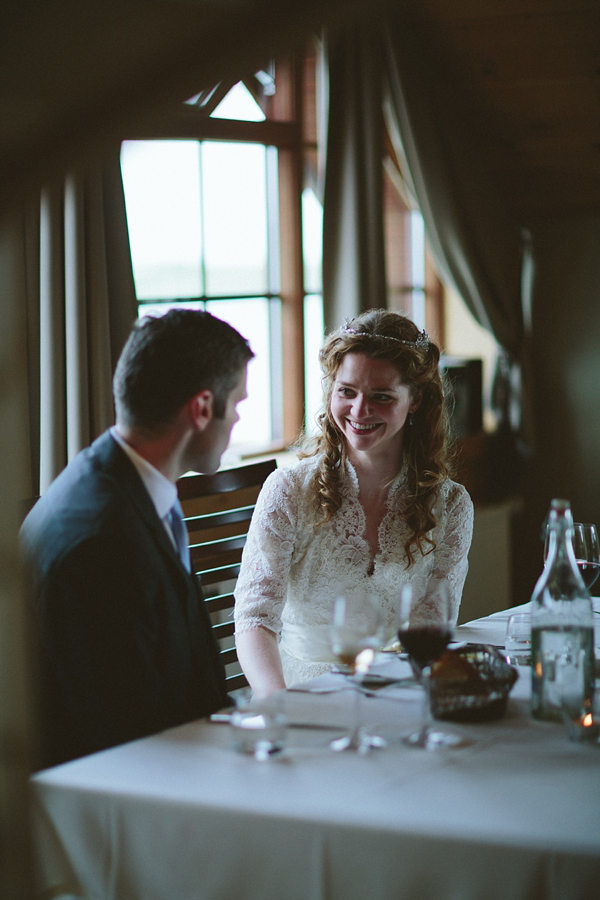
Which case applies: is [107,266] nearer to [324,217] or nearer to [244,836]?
[324,217]

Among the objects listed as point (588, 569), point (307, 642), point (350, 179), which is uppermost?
point (350, 179)

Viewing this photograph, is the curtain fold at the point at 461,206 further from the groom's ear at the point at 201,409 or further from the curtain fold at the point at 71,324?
the groom's ear at the point at 201,409

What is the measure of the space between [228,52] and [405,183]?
11.9ft

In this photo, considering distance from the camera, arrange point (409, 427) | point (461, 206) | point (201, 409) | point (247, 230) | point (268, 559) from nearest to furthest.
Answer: point (201, 409) < point (268, 559) < point (409, 427) < point (247, 230) < point (461, 206)

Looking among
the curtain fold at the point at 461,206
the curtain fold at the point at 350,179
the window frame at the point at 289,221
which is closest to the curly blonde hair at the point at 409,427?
the curtain fold at the point at 350,179

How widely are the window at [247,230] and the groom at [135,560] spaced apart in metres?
1.70

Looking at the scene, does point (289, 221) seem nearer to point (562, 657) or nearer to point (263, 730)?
point (562, 657)

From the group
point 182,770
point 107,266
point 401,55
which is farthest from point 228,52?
point 401,55

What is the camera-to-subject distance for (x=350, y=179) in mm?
3777

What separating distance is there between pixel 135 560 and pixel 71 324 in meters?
1.09

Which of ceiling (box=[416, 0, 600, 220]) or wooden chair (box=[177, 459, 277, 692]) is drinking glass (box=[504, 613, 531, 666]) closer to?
wooden chair (box=[177, 459, 277, 692])

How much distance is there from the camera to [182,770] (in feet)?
4.06

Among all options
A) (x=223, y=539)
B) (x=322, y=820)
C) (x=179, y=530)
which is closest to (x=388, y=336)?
(x=223, y=539)

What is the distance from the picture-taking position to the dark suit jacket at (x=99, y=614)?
144 centimetres
